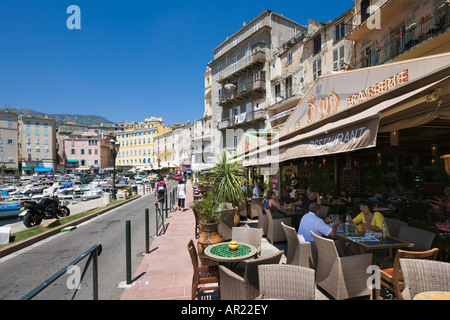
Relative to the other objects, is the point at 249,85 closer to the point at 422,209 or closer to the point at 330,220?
the point at 422,209

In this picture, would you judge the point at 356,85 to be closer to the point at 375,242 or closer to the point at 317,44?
the point at 375,242

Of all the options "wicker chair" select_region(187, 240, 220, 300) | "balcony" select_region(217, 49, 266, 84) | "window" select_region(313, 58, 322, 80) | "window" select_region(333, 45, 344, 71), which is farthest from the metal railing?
"balcony" select_region(217, 49, 266, 84)

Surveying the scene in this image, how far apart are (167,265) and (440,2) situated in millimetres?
14346

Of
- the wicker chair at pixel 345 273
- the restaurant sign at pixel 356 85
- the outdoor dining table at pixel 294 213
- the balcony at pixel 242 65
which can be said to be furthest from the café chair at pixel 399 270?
the balcony at pixel 242 65

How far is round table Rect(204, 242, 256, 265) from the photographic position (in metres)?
3.28

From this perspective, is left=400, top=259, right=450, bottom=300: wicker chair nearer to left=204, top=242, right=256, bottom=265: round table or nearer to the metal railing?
left=204, top=242, right=256, bottom=265: round table

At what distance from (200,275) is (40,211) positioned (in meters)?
9.78

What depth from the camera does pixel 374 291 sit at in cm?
309

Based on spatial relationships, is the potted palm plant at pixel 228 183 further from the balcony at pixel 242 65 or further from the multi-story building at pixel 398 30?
the balcony at pixel 242 65

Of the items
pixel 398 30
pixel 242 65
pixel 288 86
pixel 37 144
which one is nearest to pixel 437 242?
pixel 398 30

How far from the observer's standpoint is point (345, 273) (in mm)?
3121

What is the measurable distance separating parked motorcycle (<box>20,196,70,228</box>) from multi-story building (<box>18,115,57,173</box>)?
217 feet
